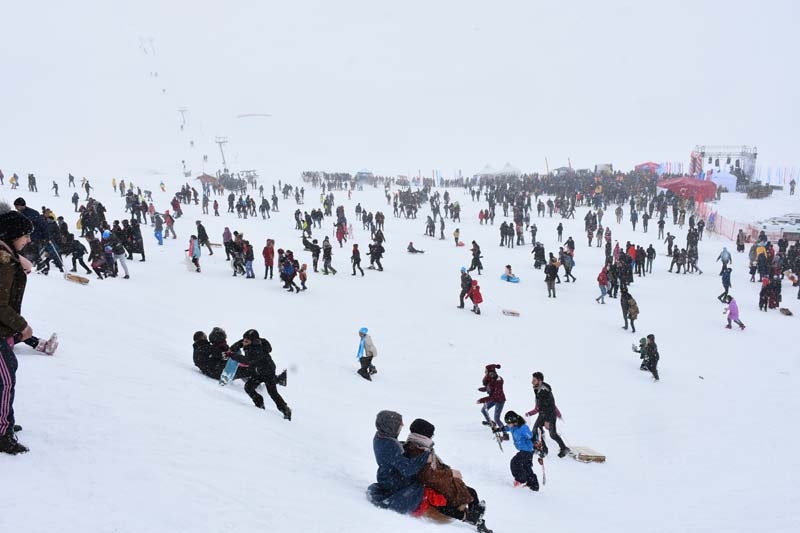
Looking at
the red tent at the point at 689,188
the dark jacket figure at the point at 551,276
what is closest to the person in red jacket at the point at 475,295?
the dark jacket figure at the point at 551,276

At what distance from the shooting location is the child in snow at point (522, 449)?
6754 millimetres

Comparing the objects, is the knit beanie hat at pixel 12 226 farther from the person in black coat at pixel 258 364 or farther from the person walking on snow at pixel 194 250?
the person walking on snow at pixel 194 250

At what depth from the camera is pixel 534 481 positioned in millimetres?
7004

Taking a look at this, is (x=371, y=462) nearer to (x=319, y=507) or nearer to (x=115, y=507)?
(x=319, y=507)

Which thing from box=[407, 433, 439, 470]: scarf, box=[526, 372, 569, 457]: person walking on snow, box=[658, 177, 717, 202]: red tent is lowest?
box=[526, 372, 569, 457]: person walking on snow

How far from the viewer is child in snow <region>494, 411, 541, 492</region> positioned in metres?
6.75

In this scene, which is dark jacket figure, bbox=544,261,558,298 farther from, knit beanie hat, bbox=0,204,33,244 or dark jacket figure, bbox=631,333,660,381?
knit beanie hat, bbox=0,204,33,244

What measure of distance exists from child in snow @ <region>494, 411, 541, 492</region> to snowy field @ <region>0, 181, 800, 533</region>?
0.18 meters

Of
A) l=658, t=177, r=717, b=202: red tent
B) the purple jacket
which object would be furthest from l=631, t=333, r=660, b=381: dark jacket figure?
l=658, t=177, r=717, b=202: red tent

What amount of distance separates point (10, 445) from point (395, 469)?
10.1 ft

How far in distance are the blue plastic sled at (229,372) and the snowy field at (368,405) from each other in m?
0.30

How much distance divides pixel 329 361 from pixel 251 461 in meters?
6.33

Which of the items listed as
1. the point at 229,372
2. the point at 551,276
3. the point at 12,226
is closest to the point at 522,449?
the point at 229,372

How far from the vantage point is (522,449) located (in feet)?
22.4
